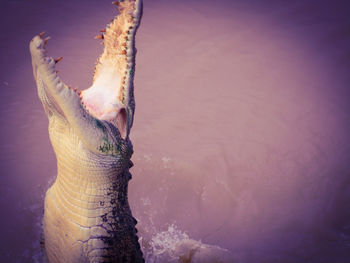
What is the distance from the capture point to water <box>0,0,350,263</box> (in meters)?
2.52

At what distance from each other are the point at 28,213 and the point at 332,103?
3.92 meters

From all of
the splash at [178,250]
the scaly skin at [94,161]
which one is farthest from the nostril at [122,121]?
the splash at [178,250]

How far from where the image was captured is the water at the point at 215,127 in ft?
8.25

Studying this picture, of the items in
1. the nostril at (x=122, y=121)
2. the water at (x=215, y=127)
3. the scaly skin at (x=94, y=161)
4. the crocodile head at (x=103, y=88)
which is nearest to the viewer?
the crocodile head at (x=103, y=88)

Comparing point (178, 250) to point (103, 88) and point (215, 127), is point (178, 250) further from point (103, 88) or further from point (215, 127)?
point (215, 127)

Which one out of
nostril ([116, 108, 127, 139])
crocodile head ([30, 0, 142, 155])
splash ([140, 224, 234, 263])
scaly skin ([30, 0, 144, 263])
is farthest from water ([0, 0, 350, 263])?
crocodile head ([30, 0, 142, 155])

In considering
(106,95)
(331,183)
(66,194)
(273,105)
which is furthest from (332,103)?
(66,194)

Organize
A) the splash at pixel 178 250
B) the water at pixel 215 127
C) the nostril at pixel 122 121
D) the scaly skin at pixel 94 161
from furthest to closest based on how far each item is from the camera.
A: the water at pixel 215 127
the splash at pixel 178 250
the nostril at pixel 122 121
the scaly skin at pixel 94 161

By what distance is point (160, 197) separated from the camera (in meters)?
2.80

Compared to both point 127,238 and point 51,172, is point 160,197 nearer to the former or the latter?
point 51,172

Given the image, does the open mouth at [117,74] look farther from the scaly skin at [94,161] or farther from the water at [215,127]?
the water at [215,127]

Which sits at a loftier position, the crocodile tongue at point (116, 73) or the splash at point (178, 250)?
the crocodile tongue at point (116, 73)

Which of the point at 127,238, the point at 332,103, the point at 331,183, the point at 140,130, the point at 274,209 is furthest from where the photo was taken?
the point at 332,103

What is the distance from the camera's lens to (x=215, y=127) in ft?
11.6
